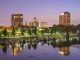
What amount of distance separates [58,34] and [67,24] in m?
2.84

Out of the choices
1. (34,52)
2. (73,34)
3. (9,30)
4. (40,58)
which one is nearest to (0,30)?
→ (9,30)

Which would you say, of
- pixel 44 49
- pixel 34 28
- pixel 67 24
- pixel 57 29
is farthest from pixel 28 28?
pixel 44 49

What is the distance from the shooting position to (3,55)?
39.7ft

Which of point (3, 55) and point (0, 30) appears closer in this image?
point (3, 55)

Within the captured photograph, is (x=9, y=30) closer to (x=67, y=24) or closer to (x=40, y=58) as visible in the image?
(x=67, y=24)

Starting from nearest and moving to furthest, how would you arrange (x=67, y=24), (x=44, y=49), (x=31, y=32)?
(x=44, y=49), (x=67, y=24), (x=31, y=32)

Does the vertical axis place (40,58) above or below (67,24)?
below

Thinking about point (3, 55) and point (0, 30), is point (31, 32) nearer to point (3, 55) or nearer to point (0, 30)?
point (0, 30)

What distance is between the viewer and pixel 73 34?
23.5 m

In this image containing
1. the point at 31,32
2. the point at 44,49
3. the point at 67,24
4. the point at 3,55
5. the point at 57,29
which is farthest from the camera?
the point at 57,29

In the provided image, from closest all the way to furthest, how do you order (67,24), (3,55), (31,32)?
(3,55) → (67,24) → (31,32)

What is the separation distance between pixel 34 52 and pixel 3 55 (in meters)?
1.87

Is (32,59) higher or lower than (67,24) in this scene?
lower

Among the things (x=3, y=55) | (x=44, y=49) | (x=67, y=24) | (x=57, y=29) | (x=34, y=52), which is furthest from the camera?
(x=57, y=29)
